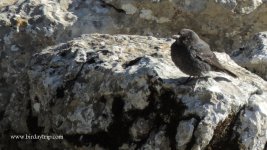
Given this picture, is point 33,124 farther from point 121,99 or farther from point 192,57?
point 192,57

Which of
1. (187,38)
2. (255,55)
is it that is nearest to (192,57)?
(187,38)

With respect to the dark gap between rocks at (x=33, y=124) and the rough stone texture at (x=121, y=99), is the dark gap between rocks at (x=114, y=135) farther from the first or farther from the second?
the dark gap between rocks at (x=33, y=124)

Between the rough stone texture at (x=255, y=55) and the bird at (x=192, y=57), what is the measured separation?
4.19ft

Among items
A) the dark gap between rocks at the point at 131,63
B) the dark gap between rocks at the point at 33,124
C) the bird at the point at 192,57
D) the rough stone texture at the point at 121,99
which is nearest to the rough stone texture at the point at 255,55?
the rough stone texture at the point at 121,99

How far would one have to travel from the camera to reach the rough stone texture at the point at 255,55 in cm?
893

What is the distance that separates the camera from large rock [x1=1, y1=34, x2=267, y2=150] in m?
6.71

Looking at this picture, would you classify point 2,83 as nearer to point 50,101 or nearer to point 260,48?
point 50,101

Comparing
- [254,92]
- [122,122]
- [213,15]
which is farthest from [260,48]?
[122,122]

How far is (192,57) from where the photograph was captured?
7.84 meters

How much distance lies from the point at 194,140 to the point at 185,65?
1.33 meters

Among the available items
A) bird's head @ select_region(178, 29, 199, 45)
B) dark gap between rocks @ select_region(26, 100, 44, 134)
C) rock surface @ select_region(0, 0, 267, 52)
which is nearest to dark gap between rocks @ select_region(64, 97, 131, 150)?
dark gap between rocks @ select_region(26, 100, 44, 134)

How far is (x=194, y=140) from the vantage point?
21.4ft

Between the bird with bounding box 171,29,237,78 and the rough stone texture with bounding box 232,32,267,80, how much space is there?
1.28m

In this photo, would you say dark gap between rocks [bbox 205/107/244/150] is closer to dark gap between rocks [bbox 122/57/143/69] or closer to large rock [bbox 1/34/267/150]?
large rock [bbox 1/34/267/150]
